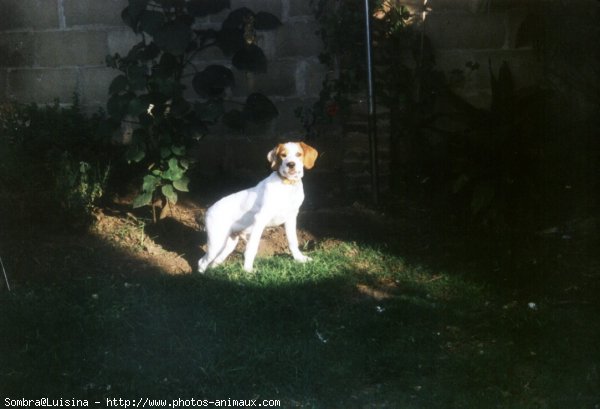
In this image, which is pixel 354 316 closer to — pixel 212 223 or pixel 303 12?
pixel 212 223

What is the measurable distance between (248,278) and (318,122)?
6.57 ft

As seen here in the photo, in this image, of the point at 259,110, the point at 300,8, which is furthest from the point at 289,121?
the point at 259,110

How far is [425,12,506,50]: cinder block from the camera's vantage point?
634cm

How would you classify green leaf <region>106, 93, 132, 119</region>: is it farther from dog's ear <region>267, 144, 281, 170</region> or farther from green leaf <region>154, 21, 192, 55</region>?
dog's ear <region>267, 144, 281, 170</region>

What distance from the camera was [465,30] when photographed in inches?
251

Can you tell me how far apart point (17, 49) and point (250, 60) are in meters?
2.83

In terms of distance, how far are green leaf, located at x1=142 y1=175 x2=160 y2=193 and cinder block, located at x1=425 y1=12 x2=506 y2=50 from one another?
2.66m

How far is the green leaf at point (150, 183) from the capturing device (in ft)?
16.8

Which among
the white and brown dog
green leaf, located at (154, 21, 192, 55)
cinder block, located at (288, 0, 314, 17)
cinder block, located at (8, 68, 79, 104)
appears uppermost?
cinder block, located at (288, 0, 314, 17)

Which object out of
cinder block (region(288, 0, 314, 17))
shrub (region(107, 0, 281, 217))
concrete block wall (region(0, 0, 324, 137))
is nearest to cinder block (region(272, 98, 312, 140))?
concrete block wall (region(0, 0, 324, 137))

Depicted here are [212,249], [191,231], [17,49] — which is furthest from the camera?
[17,49]

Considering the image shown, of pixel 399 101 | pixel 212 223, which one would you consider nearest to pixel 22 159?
pixel 212 223

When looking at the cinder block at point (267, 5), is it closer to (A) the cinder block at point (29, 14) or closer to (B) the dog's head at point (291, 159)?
(A) the cinder block at point (29, 14)

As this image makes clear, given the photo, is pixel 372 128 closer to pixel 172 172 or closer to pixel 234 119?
pixel 234 119
